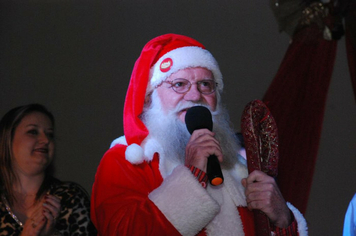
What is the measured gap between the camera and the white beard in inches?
67.8

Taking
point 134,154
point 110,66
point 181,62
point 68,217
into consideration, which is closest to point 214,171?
point 134,154

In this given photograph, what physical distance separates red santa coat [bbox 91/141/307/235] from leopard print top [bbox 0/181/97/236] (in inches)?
30.6

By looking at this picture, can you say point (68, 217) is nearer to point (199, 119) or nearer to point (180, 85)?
point (180, 85)

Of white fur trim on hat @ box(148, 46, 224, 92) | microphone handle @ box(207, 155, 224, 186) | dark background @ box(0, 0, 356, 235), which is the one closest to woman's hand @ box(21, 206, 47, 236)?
dark background @ box(0, 0, 356, 235)

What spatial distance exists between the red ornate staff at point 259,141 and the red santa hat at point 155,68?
448mm

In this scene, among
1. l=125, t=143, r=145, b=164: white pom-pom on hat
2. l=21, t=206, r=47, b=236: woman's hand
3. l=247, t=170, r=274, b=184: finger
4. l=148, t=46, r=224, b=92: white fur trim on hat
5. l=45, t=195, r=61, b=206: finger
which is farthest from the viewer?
l=45, t=195, r=61, b=206: finger

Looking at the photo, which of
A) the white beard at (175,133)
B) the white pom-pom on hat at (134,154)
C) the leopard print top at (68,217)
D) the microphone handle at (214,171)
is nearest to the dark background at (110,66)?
the leopard print top at (68,217)

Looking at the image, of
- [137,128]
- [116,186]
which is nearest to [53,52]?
[137,128]

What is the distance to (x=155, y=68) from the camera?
194cm

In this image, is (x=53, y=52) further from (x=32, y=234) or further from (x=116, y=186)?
(x=116, y=186)

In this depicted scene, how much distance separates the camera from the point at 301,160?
302 centimetres

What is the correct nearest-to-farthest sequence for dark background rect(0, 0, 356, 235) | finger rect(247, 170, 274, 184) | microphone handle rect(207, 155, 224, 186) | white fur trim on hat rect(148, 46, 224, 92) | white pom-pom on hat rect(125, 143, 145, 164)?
microphone handle rect(207, 155, 224, 186) < finger rect(247, 170, 274, 184) < white pom-pom on hat rect(125, 143, 145, 164) < white fur trim on hat rect(148, 46, 224, 92) < dark background rect(0, 0, 356, 235)

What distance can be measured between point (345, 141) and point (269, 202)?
205 centimetres

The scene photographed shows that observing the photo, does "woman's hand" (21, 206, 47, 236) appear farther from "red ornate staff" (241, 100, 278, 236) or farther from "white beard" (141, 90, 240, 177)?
"red ornate staff" (241, 100, 278, 236)
